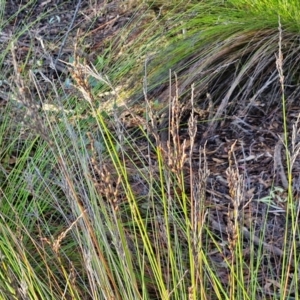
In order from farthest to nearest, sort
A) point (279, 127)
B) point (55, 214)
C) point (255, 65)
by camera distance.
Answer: point (255, 65) → point (279, 127) → point (55, 214)

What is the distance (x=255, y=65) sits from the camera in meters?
3.11

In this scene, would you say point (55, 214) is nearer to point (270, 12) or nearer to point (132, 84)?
point (132, 84)

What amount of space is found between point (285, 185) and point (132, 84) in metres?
0.95

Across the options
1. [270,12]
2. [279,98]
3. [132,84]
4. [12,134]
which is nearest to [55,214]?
[12,134]

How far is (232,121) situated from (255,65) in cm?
33

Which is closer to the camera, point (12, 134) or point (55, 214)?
point (55, 214)

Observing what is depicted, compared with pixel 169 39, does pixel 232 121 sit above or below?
below

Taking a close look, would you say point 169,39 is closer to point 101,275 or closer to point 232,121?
point 232,121

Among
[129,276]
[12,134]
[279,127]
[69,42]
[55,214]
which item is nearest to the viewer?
[129,276]

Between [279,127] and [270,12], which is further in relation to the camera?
[270,12]

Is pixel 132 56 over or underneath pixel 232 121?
over

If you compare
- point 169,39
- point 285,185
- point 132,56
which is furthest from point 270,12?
point 285,185

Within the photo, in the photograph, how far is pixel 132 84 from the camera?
3.06m

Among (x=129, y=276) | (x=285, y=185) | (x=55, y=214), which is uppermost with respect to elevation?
(x=129, y=276)
